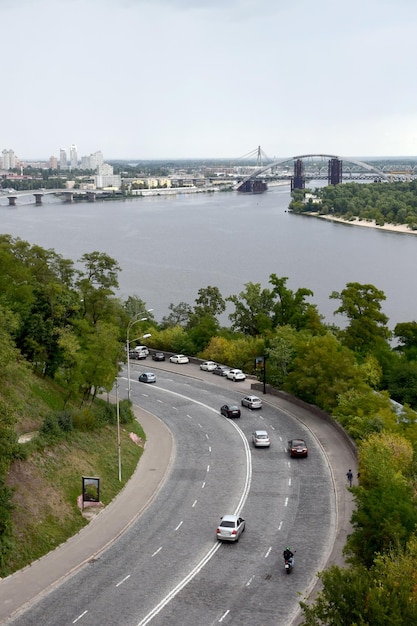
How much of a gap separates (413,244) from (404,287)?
44.8 m

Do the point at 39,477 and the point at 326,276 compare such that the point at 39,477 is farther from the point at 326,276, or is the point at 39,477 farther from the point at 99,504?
the point at 326,276

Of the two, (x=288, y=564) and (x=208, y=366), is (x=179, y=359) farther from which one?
(x=288, y=564)

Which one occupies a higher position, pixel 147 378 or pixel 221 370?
pixel 147 378

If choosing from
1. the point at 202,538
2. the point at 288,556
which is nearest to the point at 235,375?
the point at 202,538

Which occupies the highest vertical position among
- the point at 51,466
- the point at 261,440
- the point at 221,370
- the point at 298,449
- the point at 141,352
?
the point at 51,466

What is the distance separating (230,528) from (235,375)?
69.4 feet

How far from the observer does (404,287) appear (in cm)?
8969

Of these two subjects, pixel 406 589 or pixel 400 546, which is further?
pixel 400 546

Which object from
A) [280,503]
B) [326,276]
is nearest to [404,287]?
[326,276]

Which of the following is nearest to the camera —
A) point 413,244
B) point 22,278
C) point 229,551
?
point 229,551

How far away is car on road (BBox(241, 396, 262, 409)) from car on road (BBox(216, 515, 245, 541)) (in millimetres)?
14390

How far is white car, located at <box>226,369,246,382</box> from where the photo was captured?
44.2 metres

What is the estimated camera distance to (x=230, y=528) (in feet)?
76.5

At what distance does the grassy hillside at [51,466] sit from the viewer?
76.8ft
